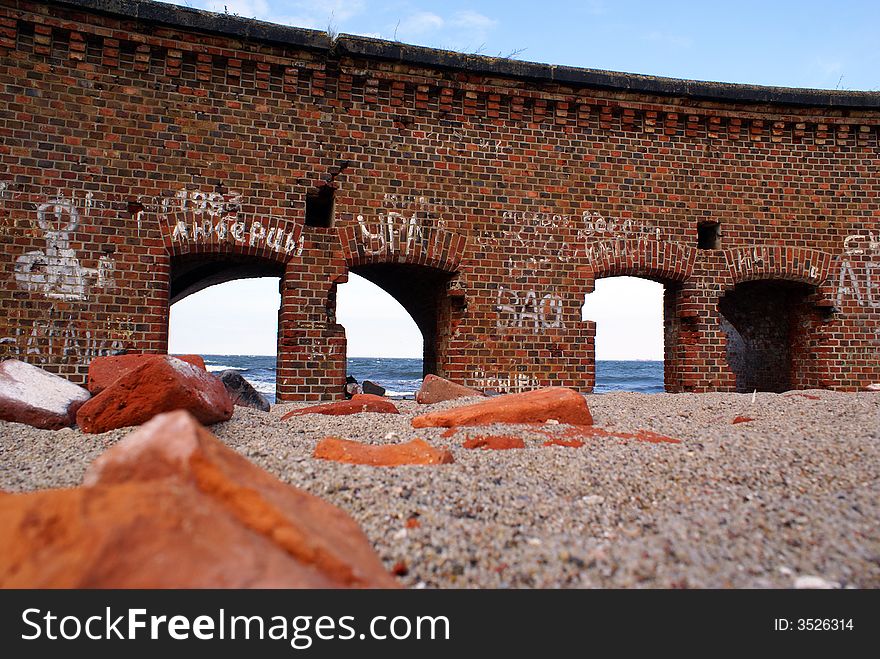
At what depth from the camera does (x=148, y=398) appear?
3.81 m

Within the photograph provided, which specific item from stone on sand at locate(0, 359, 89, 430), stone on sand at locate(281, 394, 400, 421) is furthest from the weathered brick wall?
stone on sand at locate(281, 394, 400, 421)

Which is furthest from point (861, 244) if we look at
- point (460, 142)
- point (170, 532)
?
point (170, 532)

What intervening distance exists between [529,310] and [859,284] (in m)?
5.29

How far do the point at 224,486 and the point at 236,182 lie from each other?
6.35 metres

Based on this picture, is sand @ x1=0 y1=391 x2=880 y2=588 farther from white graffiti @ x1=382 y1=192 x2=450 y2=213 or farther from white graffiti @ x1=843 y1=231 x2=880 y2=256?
white graffiti @ x1=843 y1=231 x2=880 y2=256

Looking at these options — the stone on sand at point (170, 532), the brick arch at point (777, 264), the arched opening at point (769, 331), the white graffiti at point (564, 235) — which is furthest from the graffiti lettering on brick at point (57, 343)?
the arched opening at point (769, 331)

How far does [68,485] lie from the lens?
2787mm

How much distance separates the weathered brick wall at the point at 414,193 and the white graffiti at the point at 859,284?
0.03 metres

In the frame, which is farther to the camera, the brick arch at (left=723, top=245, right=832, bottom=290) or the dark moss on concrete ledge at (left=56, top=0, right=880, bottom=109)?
the brick arch at (left=723, top=245, right=832, bottom=290)

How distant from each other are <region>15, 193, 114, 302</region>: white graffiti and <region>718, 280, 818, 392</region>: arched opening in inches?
371

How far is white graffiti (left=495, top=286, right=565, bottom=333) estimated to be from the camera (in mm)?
7715

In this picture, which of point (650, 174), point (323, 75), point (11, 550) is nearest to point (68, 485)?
point (11, 550)

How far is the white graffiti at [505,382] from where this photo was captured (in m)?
7.53

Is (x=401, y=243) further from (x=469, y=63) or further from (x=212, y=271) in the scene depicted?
(x=212, y=271)
